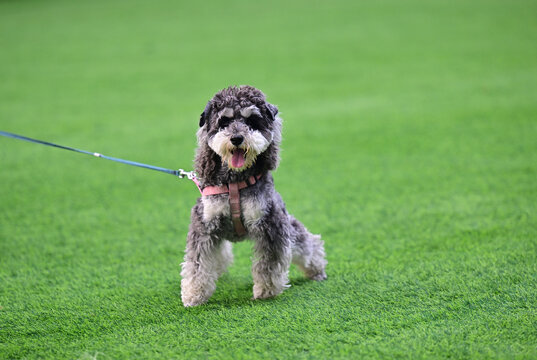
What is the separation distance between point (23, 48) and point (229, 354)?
11.2m

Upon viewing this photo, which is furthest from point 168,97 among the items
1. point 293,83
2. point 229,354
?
point 229,354

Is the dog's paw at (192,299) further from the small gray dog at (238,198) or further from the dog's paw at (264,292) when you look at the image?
the dog's paw at (264,292)

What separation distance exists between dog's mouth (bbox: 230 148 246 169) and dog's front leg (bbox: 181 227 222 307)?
1.56ft

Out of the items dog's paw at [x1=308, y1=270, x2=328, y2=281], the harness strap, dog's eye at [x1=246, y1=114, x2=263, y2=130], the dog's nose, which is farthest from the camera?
dog's paw at [x1=308, y1=270, x2=328, y2=281]

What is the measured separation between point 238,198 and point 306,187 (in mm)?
2558

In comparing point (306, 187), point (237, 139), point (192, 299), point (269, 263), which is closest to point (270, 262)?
point (269, 263)

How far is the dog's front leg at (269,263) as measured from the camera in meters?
Result: 3.32

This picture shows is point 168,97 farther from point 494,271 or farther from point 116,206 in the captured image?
point 494,271

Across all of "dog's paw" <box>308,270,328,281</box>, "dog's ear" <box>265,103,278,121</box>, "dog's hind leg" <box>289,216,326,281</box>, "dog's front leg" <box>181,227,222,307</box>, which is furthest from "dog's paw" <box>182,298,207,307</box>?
"dog's ear" <box>265,103,278,121</box>

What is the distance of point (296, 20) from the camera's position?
Answer: 13.9 metres

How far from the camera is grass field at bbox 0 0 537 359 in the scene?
300cm

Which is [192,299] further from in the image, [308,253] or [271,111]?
[271,111]

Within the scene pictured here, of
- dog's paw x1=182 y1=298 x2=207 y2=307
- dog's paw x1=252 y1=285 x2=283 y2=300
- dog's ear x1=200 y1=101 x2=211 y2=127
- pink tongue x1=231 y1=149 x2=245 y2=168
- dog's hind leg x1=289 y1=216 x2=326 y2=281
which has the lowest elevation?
dog's paw x1=182 y1=298 x2=207 y2=307

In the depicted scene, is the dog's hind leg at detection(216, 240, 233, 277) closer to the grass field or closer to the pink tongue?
the grass field
